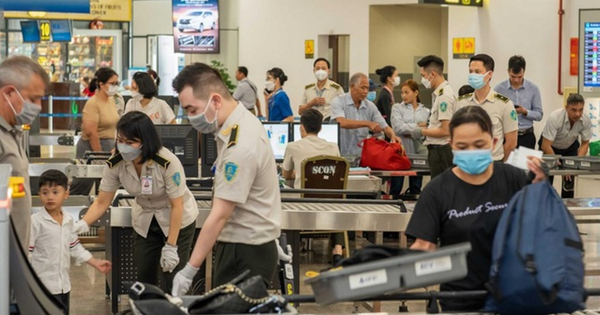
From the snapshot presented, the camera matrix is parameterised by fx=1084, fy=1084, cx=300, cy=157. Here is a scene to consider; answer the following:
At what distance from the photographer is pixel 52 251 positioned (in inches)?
239

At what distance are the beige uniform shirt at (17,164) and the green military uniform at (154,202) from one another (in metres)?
1.68

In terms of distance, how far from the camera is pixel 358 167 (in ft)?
33.7

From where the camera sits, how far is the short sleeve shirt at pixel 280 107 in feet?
49.5

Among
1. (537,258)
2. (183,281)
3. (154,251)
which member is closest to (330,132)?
(154,251)

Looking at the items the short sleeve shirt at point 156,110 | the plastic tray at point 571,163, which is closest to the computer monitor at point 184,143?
the short sleeve shirt at point 156,110

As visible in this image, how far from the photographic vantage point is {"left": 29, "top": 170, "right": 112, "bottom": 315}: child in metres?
6.04

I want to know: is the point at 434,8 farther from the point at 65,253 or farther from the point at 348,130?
the point at 65,253

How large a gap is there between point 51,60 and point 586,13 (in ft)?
65.4

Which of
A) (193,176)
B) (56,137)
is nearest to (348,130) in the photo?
(193,176)

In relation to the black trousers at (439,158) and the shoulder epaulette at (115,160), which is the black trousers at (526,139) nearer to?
the black trousers at (439,158)

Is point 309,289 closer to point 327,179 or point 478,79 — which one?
point 327,179

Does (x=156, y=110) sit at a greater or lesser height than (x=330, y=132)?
greater

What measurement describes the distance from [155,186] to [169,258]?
431mm

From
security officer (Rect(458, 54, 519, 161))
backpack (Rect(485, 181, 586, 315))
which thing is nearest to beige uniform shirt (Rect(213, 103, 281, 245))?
backpack (Rect(485, 181, 586, 315))
